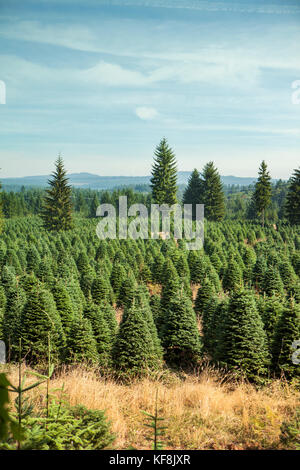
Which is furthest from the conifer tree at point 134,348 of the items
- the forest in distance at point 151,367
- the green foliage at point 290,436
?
the green foliage at point 290,436

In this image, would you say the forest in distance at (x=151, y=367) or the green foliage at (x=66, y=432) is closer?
the green foliage at (x=66, y=432)

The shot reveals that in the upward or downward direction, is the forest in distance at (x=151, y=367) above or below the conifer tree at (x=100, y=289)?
above

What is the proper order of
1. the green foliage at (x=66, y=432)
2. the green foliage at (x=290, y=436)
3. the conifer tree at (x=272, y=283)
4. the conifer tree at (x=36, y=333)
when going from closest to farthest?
the green foliage at (x=66, y=432) → the green foliage at (x=290, y=436) → the conifer tree at (x=36, y=333) → the conifer tree at (x=272, y=283)

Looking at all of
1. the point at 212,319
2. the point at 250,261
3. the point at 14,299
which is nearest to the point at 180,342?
the point at 212,319

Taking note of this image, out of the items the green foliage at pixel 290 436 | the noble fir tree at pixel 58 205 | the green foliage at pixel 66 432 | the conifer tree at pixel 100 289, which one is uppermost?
the noble fir tree at pixel 58 205

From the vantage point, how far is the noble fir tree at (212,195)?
52.6 metres

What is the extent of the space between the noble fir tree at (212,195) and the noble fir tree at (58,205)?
22765 mm

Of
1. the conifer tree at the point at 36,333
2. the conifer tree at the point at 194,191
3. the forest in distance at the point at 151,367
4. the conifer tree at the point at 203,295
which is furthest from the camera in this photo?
the conifer tree at the point at 194,191

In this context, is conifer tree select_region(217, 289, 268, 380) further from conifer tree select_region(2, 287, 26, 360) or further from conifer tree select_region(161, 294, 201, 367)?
conifer tree select_region(2, 287, 26, 360)

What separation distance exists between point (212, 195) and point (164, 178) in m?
9.04

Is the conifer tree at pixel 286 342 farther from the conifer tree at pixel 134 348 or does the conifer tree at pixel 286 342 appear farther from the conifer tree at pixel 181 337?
the conifer tree at pixel 134 348

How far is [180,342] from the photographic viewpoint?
895 cm

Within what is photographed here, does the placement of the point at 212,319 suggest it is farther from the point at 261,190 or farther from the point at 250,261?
the point at 261,190
